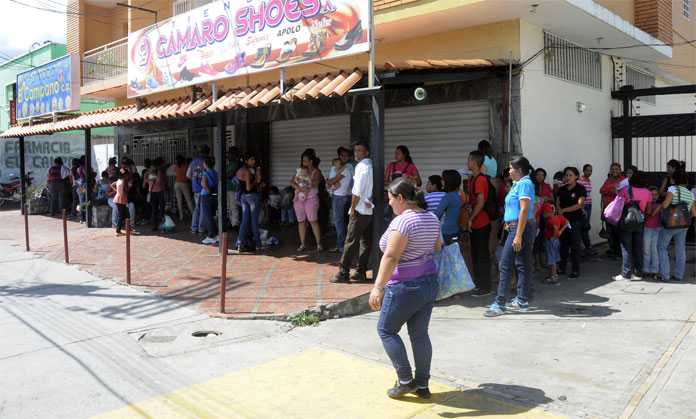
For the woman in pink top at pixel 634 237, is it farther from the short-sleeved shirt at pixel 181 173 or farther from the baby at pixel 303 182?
the short-sleeved shirt at pixel 181 173

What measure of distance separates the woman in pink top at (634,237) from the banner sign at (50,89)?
1328 centimetres

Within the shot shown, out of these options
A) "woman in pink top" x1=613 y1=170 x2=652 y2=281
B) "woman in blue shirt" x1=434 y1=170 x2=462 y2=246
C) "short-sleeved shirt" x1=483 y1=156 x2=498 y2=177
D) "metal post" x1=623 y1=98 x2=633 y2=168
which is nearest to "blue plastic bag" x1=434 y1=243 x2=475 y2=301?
"woman in blue shirt" x1=434 y1=170 x2=462 y2=246


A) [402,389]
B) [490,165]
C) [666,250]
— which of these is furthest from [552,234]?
[402,389]

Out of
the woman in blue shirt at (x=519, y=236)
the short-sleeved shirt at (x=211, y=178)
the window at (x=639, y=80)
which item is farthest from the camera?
the window at (x=639, y=80)

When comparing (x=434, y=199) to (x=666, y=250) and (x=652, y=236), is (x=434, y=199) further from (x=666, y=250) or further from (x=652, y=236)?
(x=666, y=250)

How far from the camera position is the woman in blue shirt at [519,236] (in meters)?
6.20

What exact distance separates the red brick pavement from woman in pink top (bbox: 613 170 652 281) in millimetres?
4056

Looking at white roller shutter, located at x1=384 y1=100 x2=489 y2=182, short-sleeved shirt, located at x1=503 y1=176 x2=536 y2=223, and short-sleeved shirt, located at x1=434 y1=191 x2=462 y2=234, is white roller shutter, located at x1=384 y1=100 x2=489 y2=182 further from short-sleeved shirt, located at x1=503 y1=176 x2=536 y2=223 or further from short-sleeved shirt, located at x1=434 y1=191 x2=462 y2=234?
short-sleeved shirt, located at x1=503 y1=176 x2=536 y2=223

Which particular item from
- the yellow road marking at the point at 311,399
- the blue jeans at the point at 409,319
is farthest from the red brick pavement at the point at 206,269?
the blue jeans at the point at 409,319

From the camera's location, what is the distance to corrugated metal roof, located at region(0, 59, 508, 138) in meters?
7.05

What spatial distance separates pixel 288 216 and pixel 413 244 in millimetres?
9027

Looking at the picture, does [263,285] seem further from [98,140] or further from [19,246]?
[98,140]

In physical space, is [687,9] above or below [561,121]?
above

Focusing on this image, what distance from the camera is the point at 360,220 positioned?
721 centimetres
